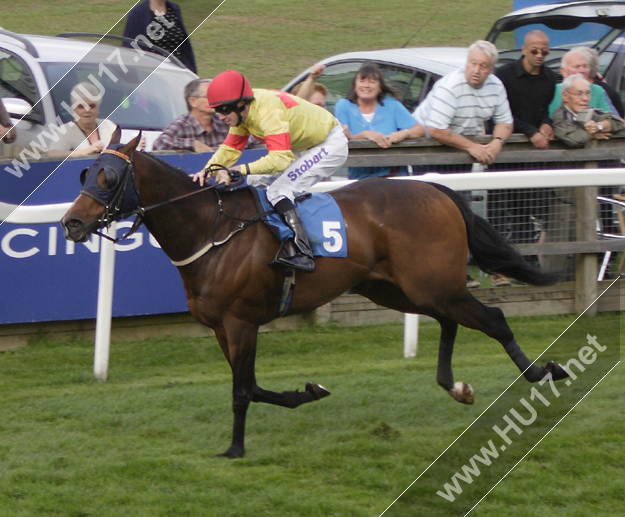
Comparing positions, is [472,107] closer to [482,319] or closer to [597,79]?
[597,79]

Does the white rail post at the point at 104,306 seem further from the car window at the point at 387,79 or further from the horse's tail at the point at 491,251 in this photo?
the car window at the point at 387,79

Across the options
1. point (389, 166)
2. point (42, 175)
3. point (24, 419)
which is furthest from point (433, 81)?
point (42, 175)

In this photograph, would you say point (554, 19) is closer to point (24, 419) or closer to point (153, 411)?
point (153, 411)

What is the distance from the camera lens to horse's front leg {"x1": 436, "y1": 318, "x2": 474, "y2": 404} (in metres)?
4.54

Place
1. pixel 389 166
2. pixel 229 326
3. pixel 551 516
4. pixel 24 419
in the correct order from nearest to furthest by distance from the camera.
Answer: pixel 551 516
pixel 229 326
pixel 24 419
pixel 389 166

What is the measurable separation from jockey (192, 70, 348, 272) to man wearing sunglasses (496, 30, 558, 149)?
7.32ft

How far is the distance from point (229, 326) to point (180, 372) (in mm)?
1365

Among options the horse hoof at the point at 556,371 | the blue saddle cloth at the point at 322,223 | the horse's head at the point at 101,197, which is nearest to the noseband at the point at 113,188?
the horse's head at the point at 101,197

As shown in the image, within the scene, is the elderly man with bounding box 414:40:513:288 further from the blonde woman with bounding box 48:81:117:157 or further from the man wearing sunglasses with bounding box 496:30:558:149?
the blonde woman with bounding box 48:81:117:157

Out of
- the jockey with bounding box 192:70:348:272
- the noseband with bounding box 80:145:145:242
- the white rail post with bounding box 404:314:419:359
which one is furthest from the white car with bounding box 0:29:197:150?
the white rail post with bounding box 404:314:419:359

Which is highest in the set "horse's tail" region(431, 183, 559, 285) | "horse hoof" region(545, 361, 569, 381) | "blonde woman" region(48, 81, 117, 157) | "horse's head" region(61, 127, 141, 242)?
"blonde woman" region(48, 81, 117, 157)

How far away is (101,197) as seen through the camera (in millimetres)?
3838

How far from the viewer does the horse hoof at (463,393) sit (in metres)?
4.53

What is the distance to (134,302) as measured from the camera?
18.7 feet
